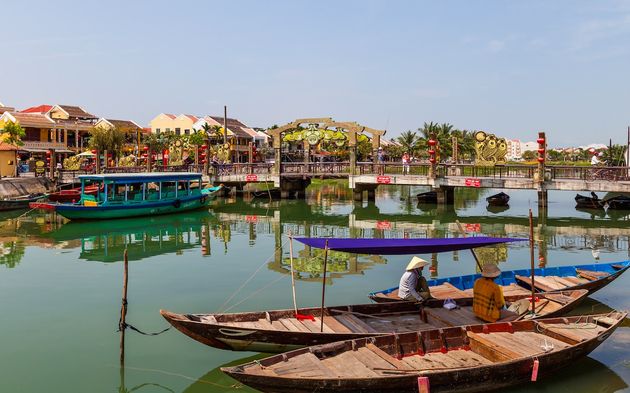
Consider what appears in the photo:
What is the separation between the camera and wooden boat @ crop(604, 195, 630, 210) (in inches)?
1364

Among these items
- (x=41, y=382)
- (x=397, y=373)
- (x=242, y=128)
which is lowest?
(x=41, y=382)

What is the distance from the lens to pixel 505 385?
334 inches

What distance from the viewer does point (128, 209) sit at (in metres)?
30.0

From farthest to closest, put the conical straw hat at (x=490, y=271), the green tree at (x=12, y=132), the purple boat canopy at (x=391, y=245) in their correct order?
the green tree at (x=12, y=132)
the purple boat canopy at (x=391, y=245)
the conical straw hat at (x=490, y=271)

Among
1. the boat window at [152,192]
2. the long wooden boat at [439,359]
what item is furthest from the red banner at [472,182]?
the long wooden boat at [439,359]

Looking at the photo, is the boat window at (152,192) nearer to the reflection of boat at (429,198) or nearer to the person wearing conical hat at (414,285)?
the reflection of boat at (429,198)

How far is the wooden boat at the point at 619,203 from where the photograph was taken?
1364 inches

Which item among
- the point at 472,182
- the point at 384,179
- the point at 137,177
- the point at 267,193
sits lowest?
the point at 267,193

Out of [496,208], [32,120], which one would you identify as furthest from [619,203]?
[32,120]

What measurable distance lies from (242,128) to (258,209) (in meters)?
45.2

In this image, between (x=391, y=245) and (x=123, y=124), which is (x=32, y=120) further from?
(x=391, y=245)

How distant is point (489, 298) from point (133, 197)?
80.2ft

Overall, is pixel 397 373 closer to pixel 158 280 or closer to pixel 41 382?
pixel 41 382

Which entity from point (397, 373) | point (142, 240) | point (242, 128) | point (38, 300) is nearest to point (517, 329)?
point (397, 373)
